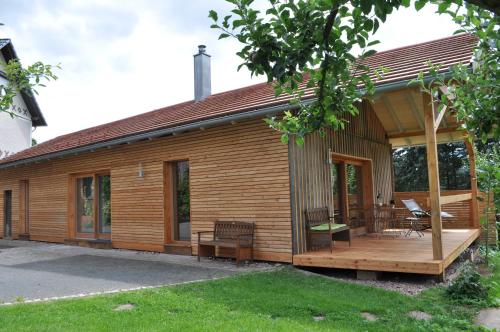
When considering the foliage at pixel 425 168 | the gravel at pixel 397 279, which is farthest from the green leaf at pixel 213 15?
the foliage at pixel 425 168

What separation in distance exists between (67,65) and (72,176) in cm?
952

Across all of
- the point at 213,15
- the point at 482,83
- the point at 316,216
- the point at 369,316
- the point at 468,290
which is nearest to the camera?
the point at 213,15

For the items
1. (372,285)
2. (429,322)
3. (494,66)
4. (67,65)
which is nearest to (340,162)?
A: (372,285)

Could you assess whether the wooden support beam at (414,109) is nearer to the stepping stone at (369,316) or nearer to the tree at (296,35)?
the stepping stone at (369,316)

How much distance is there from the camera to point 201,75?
12.7 metres

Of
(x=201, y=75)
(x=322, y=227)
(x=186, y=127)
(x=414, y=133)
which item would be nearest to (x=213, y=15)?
(x=322, y=227)

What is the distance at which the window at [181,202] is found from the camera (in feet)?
32.0

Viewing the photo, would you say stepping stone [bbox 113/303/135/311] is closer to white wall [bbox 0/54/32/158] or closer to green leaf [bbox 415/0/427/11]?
green leaf [bbox 415/0/427/11]

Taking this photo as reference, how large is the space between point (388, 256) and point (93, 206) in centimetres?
862

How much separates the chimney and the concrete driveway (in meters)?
5.07

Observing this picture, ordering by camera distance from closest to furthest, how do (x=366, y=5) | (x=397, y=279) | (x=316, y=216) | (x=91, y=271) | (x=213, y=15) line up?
(x=366, y=5)
(x=213, y=15)
(x=397, y=279)
(x=91, y=271)
(x=316, y=216)

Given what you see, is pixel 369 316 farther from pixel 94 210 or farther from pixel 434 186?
pixel 94 210

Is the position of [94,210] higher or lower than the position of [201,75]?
lower

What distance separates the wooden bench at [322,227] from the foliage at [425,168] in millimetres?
20818
